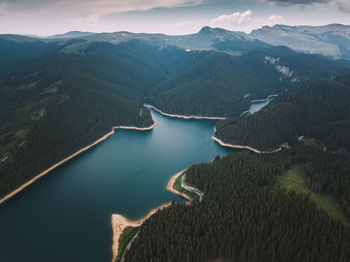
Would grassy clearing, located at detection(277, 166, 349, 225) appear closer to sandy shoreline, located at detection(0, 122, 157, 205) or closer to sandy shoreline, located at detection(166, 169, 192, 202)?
sandy shoreline, located at detection(166, 169, 192, 202)

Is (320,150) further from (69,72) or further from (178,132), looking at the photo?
(69,72)

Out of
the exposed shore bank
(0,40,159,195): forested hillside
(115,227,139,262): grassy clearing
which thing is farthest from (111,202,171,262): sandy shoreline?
(0,40,159,195): forested hillside

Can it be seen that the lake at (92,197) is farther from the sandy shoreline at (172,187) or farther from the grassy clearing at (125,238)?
the grassy clearing at (125,238)

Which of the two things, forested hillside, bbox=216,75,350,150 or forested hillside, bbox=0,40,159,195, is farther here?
forested hillside, bbox=216,75,350,150

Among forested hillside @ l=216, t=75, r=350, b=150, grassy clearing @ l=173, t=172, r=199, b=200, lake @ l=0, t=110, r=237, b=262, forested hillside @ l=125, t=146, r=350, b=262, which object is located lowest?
lake @ l=0, t=110, r=237, b=262

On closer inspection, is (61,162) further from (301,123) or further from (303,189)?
(301,123)

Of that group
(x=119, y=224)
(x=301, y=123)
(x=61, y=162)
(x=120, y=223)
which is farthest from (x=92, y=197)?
(x=301, y=123)

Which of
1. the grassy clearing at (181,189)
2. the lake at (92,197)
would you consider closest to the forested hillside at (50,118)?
the lake at (92,197)
